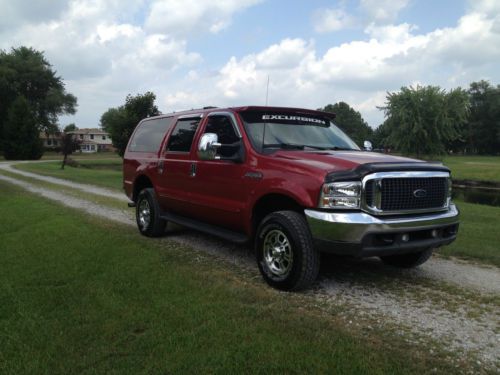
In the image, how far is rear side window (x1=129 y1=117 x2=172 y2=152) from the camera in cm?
733

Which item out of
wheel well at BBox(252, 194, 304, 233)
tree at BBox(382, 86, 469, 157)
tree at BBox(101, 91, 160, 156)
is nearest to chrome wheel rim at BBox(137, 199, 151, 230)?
wheel well at BBox(252, 194, 304, 233)

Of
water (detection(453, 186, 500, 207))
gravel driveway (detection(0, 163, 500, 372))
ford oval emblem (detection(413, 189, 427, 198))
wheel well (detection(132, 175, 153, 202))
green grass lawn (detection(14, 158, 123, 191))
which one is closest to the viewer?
gravel driveway (detection(0, 163, 500, 372))

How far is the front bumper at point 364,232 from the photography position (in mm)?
4184

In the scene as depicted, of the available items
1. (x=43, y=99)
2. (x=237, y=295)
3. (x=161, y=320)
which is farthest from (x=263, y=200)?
(x=43, y=99)

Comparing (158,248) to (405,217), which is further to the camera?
(158,248)

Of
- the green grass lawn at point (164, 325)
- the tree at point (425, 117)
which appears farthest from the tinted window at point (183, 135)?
the tree at point (425, 117)

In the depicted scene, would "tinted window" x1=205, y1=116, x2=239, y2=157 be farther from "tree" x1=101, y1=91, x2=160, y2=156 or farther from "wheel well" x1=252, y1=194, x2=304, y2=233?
"tree" x1=101, y1=91, x2=160, y2=156

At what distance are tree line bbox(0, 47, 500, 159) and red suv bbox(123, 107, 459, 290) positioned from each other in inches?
76.4

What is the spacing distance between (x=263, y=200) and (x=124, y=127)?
17.8m

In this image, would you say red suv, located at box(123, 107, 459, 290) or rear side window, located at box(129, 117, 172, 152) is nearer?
red suv, located at box(123, 107, 459, 290)

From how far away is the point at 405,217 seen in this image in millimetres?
4484

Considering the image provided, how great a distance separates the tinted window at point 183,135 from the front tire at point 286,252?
217cm

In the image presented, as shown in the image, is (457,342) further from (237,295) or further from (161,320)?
(161,320)

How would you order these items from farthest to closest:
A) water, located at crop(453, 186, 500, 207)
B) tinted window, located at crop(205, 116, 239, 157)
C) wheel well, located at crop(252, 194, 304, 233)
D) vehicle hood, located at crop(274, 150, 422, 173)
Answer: water, located at crop(453, 186, 500, 207)
tinted window, located at crop(205, 116, 239, 157)
wheel well, located at crop(252, 194, 304, 233)
vehicle hood, located at crop(274, 150, 422, 173)
